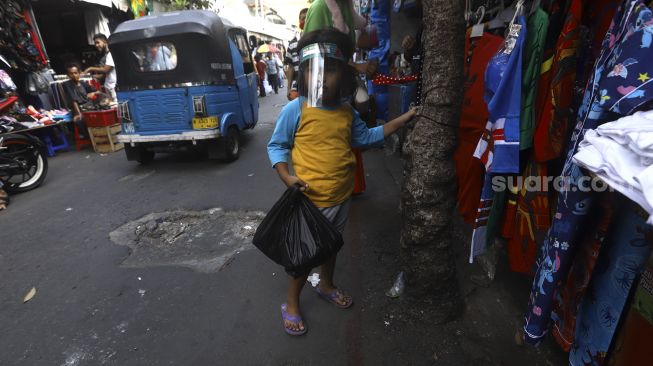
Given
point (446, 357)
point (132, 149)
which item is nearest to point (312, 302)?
point (446, 357)

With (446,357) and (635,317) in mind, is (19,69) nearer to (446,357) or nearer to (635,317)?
(446,357)

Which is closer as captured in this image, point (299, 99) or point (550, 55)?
point (550, 55)

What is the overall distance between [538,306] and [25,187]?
650cm

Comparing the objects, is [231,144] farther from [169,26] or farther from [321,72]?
[321,72]

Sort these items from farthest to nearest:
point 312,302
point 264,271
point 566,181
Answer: point 264,271
point 312,302
point 566,181

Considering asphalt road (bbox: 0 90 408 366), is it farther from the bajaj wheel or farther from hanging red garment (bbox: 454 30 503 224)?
the bajaj wheel

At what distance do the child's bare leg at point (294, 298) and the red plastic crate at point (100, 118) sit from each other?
6.60 metres

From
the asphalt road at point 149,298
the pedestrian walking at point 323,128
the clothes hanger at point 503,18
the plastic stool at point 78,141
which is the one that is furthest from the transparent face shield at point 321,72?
the plastic stool at point 78,141

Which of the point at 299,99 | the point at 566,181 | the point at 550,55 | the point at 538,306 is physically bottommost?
the point at 538,306

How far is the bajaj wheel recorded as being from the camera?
573 centimetres

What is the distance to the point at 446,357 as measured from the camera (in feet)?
6.42

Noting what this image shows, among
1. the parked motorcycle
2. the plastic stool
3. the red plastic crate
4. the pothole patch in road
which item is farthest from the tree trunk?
the plastic stool

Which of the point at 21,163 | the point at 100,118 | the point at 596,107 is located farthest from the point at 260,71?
the point at 596,107

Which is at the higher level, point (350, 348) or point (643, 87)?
point (643, 87)
